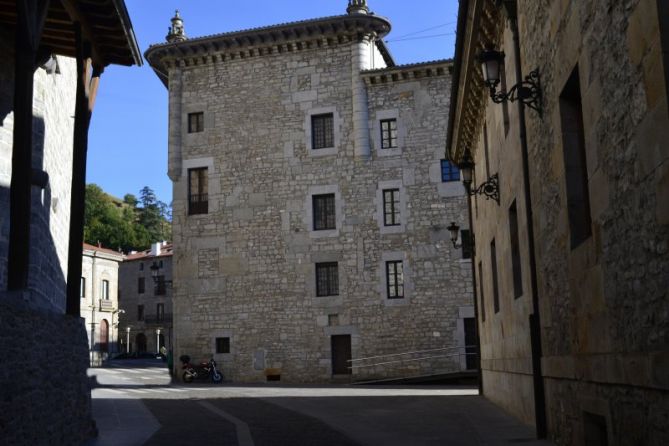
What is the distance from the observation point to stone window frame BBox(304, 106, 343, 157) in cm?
2766

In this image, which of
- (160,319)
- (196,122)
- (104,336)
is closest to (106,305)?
(104,336)

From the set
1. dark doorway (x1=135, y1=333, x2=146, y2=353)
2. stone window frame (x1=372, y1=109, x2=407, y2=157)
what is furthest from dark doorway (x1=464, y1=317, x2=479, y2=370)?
dark doorway (x1=135, y1=333, x2=146, y2=353)

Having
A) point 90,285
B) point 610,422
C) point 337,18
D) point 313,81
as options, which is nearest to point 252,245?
point 313,81

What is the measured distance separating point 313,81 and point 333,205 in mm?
5013

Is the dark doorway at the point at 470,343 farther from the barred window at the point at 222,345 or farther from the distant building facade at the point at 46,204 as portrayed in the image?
the distant building facade at the point at 46,204

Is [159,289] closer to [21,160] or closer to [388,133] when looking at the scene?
[388,133]

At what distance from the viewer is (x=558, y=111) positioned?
7207mm

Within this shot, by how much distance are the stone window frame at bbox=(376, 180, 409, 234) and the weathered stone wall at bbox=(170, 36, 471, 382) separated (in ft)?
0.27

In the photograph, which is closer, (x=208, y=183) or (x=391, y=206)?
(x=391, y=206)

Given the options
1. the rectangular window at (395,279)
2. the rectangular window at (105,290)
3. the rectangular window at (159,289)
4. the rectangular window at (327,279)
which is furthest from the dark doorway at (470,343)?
the rectangular window at (159,289)

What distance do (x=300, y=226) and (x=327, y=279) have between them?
2304 millimetres

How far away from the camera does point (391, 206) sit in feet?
88.3

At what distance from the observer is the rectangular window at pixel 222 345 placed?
2773 cm

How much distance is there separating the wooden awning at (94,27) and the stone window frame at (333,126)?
1487 cm
